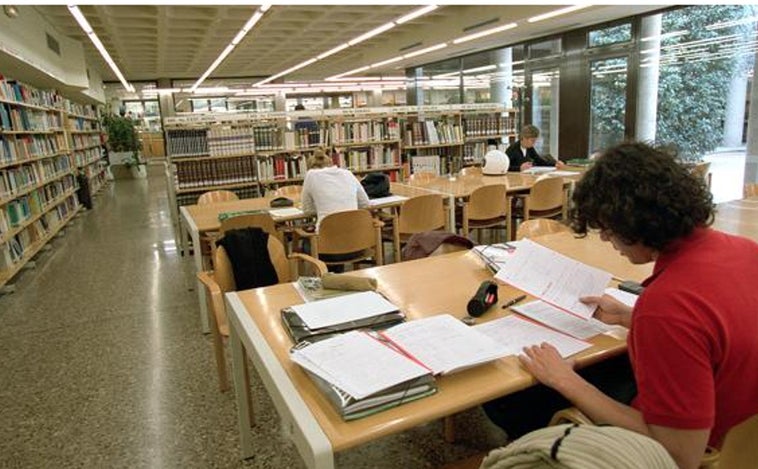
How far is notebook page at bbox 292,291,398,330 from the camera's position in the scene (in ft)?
4.96

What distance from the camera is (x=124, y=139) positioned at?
47.0 feet

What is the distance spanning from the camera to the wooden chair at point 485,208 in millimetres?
4574

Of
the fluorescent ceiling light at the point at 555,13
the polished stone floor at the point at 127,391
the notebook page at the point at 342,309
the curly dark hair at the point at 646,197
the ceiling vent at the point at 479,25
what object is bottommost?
the polished stone floor at the point at 127,391

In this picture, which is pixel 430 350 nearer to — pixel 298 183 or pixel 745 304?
pixel 745 304

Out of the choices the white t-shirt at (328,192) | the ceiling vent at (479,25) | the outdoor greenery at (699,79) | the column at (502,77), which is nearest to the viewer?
the white t-shirt at (328,192)

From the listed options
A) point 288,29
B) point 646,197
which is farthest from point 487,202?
point 288,29

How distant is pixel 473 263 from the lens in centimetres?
216

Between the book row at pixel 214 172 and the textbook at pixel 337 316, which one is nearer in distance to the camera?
the textbook at pixel 337 316

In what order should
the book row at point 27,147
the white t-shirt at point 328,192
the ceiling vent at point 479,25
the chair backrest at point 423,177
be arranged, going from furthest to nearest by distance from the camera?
the ceiling vent at point 479,25, the chair backrest at point 423,177, the book row at point 27,147, the white t-shirt at point 328,192

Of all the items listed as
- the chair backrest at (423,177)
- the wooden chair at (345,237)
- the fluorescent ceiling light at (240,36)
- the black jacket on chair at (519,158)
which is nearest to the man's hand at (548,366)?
the wooden chair at (345,237)

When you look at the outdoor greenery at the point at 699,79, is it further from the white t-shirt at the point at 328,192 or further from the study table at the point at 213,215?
the white t-shirt at the point at 328,192

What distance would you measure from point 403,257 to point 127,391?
1.68 metres

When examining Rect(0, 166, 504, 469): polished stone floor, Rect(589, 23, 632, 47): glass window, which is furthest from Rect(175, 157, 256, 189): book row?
Rect(589, 23, 632, 47): glass window

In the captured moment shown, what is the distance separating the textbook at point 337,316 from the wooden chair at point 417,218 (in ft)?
8.36
